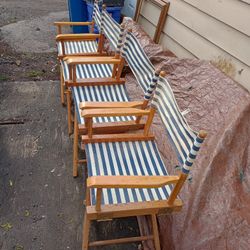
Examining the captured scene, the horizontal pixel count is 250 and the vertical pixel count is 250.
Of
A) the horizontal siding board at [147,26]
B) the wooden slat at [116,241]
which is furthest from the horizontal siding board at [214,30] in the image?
the wooden slat at [116,241]

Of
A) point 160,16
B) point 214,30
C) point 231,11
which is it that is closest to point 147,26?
point 160,16

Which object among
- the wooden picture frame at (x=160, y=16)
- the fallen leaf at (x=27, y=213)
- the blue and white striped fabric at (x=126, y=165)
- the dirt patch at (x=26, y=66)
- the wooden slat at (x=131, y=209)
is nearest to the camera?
the wooden slat at (x=131, y=209)

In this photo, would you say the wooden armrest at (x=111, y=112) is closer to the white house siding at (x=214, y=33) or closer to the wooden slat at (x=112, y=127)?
the wooden slat at (x=112, y=127)

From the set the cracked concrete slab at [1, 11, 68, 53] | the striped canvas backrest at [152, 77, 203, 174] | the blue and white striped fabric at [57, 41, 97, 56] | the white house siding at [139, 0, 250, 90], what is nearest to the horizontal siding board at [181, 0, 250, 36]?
the white house siding at [139, 0, 250, 90]

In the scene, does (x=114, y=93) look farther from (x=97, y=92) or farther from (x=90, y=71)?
(x=90, y=71)

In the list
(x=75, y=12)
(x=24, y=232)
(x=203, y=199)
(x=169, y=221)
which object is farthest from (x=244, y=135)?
(x=75, y=12)

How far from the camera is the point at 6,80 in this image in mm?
3846

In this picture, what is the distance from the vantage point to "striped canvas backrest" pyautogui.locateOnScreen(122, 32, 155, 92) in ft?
7.85

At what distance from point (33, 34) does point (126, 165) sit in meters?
3.90

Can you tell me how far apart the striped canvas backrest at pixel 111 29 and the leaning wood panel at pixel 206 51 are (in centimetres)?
81

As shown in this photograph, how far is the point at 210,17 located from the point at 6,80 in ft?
8.58

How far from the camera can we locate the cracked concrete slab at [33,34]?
4691 mm

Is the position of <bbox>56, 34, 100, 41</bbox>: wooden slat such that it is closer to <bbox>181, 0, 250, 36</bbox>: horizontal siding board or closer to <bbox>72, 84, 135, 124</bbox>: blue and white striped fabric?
<bbox>72, 84, 135, 124</bbox>: blue and white striped fabric

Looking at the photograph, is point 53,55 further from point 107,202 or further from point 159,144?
point 107,202
